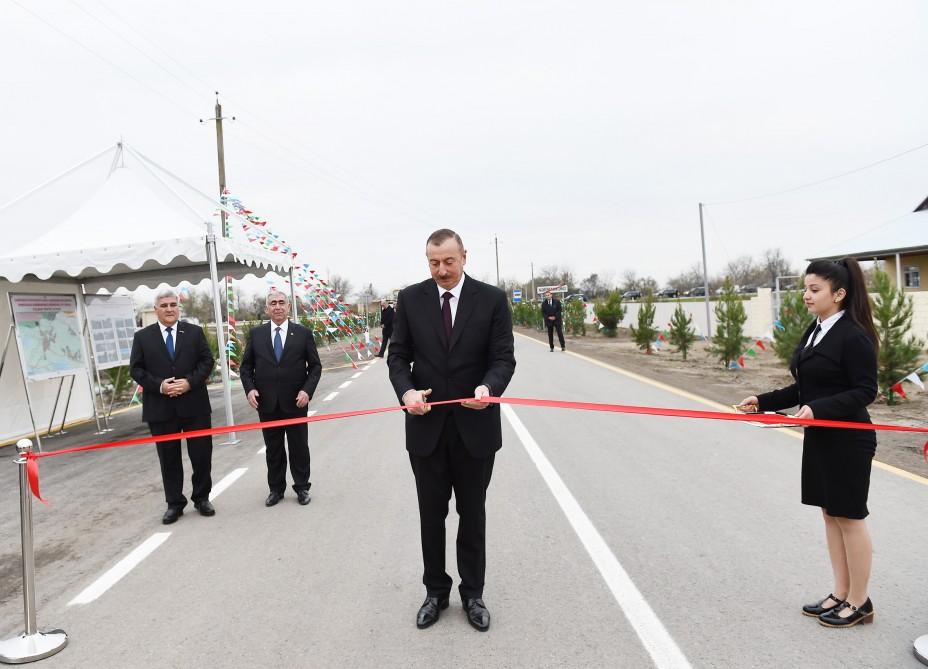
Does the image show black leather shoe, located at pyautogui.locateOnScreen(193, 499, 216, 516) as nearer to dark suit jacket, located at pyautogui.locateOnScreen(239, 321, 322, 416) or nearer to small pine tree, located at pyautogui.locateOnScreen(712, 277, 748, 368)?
dark suit jacket, located at pyautogui.locateOnScreen(239, 321, 322, 416)

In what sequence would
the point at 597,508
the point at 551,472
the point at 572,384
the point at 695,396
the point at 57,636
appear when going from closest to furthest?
the point at 57,636
the point at 597,508
the point at 551,472
the point at 695,396
the point at 572,384

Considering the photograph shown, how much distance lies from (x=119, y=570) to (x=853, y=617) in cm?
446

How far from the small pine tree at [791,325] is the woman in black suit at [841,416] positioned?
11510 millimetres

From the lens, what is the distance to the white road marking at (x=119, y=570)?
13.4ft

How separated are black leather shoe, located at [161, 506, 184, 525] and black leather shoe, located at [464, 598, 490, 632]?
314 centimetres

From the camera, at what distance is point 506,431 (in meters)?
8.84

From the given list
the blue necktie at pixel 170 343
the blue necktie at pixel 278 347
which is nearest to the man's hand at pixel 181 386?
the blue necktie at pixel 170 343

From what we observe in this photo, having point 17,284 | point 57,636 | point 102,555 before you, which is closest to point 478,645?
point 57,636

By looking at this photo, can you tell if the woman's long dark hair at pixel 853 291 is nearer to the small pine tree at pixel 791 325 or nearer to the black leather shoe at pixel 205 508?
the black leather shoe at pixel 205 508

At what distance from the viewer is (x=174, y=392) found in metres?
5.52

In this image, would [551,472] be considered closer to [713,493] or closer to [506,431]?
[713,493]

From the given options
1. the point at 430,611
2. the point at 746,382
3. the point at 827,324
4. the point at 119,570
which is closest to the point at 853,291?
the point at 827,324

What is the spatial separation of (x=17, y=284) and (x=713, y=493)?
34.0 feet

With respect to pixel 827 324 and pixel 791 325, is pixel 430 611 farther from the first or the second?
pixel 791 325
